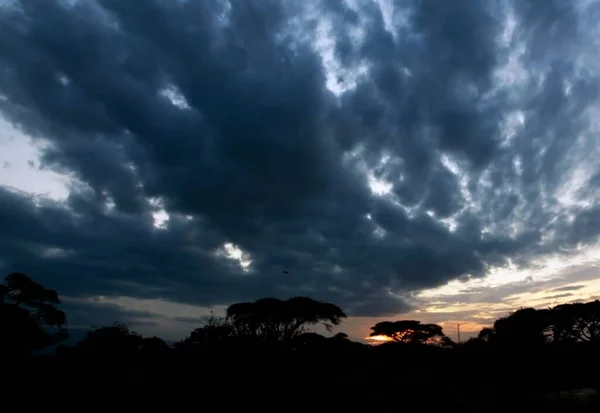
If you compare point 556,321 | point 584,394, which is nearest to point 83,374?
point 584,394

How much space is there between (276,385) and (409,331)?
52.6 meters

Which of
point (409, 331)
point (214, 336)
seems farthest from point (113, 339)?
point (409, 331)

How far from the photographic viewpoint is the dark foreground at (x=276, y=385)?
1736 cm

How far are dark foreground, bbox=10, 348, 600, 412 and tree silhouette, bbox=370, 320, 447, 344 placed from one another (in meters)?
38.7

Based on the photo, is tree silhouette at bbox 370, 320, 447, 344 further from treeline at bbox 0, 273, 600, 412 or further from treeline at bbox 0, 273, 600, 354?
treeline at bbox 0, 273, 600, 412

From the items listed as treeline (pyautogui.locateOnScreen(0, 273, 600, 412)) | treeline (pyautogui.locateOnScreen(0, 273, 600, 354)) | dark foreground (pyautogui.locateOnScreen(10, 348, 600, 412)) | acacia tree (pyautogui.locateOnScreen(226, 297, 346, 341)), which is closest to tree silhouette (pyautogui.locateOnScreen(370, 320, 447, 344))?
treeline (pyautogui.locateOnScreen(0, 273, 600, 354))

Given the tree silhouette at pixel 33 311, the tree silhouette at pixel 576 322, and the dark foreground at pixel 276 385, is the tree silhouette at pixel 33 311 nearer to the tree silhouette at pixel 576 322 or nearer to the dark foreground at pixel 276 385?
the dark foreground at pixel 276 385

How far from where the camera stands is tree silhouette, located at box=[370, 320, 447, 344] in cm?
6625

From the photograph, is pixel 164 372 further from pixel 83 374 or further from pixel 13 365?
pixel 13 365

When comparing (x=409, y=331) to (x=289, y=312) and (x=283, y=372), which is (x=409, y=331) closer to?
(x=289, y=312)

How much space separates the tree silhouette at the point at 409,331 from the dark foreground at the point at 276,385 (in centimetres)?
3866

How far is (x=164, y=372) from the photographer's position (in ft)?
66.5

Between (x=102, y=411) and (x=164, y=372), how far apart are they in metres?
4.73

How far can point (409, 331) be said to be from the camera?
67250 millimetres
